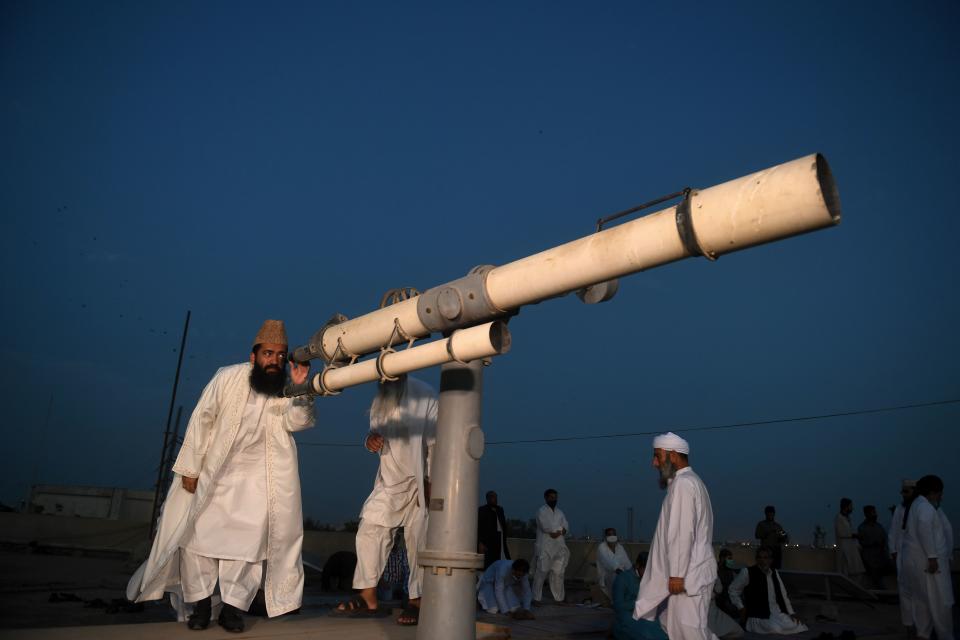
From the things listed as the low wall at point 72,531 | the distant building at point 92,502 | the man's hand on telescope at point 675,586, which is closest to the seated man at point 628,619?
the man's hand on telescope at point 675,586

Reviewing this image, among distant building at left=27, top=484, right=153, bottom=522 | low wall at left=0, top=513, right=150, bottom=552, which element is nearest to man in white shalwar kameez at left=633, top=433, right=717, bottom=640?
low wall at left=0, top=513, right=150, bottom=552

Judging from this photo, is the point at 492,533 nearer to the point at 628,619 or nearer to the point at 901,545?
the point at 628,619

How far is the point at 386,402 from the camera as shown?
20.0 ft

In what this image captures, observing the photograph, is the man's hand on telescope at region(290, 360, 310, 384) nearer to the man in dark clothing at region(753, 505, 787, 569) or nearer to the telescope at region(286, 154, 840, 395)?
the telescope at region(286, 154, 840, 395)

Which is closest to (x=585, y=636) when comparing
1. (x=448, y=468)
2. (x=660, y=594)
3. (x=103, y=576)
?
(x=660, y=594)

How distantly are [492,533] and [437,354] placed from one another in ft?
20.8

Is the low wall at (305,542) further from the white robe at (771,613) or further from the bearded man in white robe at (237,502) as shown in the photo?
the bearded man in white robe at (237,502)

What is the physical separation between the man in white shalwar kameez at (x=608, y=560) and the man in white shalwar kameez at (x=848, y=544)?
196 inches

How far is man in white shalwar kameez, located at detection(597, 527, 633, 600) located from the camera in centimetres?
966

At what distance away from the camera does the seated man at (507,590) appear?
7.46 metres

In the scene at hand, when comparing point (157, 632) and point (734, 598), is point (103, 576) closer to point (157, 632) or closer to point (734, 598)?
point (157, 632)

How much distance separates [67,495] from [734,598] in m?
24.2

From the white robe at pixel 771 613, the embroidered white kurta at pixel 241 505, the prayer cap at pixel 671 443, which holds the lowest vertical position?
the white robe at pixel 771 613

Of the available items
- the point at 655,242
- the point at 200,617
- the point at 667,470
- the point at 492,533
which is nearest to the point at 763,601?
the point at 492,533
